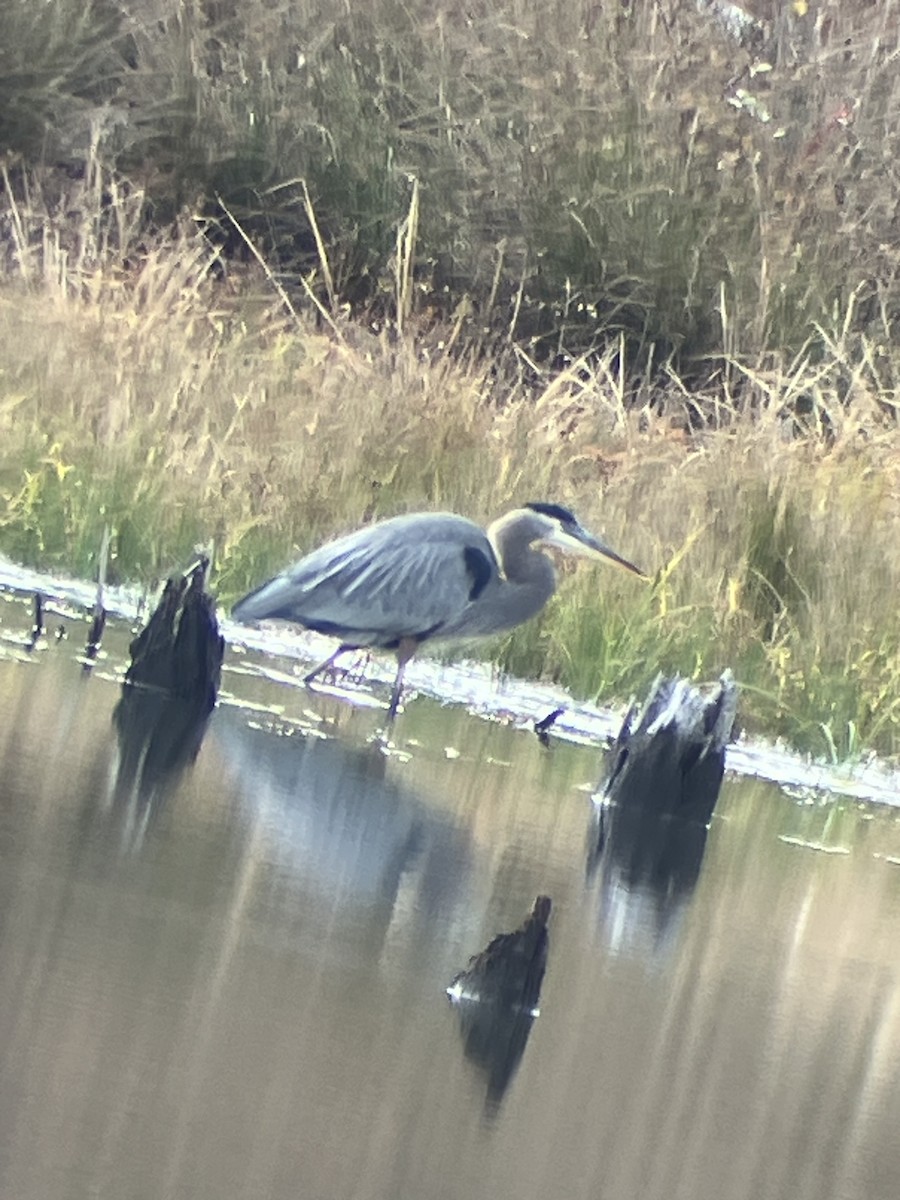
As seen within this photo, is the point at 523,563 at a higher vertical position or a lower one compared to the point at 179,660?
higher

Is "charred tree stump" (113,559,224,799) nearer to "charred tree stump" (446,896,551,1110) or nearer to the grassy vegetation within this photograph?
the grassy vegetation

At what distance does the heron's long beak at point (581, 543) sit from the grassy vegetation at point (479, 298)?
202mm

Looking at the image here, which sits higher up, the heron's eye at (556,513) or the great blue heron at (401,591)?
the heron's eye at (556,513)

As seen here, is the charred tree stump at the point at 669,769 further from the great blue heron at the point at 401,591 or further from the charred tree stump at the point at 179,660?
the charred tree stump at the point at 179,660

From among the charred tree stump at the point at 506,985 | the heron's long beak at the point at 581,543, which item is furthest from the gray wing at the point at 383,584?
the charred tree stump at the point at 506,985

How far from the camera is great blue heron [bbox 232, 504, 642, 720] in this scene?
24.6 ft

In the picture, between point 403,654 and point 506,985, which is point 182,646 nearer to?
point 403,654

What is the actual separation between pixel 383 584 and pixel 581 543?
1.04 m

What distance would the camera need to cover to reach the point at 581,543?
838 centimetres

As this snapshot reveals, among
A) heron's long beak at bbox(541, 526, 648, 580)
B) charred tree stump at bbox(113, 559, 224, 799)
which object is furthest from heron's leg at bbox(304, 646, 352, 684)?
heron's long beak at bbox(541, 526, 648, 580)

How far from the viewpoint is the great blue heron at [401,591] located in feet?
24.6

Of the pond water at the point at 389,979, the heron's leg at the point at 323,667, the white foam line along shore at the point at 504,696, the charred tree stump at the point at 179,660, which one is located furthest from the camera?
the white foam line along shore at the point at 504,696

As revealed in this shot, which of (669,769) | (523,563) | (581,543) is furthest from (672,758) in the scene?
(581,543)

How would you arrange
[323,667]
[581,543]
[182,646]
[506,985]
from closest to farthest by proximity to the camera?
[506,985], [182,646], [323,667], [581,543]
